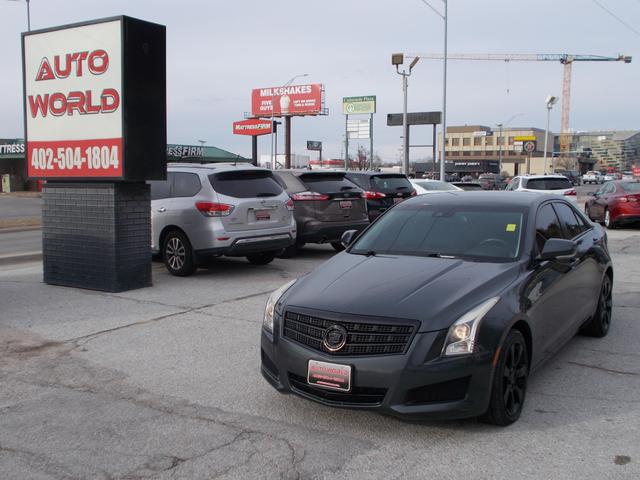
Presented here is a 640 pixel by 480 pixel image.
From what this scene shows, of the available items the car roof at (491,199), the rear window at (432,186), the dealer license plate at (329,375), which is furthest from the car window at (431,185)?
the dealer license plate at (329,375)

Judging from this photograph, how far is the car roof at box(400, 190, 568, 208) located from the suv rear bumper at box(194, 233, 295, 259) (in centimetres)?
435

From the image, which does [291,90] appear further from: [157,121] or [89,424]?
[89,424]

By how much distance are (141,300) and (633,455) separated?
6.34 m

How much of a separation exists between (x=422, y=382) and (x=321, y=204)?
336 inches

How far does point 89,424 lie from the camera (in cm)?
438

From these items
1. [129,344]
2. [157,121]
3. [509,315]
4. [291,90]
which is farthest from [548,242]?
[291,90]

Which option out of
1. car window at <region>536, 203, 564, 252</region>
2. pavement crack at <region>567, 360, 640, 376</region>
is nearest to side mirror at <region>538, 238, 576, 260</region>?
car window at <region>536, 203, 564, 252</region>

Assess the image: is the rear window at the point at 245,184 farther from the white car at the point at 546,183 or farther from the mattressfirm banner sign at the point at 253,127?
the mattressfirm banner sign at the point at 253,127

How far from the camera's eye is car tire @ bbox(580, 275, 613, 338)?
21.4 ft

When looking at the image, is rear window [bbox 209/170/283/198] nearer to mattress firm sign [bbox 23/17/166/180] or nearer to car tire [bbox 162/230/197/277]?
car tire [bbox 162/230/197/277]

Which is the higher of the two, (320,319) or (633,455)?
(320,319)

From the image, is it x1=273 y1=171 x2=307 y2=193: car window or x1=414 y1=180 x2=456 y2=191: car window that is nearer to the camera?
x1=273 y1=171 x2=307 y2=193: car window

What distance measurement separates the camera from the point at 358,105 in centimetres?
8100

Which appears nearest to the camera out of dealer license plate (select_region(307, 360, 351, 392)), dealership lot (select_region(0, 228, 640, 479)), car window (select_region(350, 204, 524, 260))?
dealership lot (select_region(0, 228, 640, 479))
